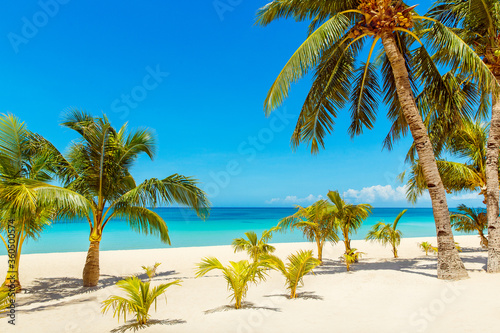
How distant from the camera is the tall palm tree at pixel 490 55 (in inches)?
280

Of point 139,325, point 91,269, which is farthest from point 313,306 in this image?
point 91,269

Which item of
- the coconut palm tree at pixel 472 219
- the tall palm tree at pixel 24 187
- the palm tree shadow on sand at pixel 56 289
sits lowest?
the palm tree shadow on sand at pixel 56 289

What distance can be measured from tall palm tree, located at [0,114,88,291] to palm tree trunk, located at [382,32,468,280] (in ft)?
25.3

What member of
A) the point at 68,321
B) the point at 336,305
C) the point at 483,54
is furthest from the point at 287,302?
the point at 483,54

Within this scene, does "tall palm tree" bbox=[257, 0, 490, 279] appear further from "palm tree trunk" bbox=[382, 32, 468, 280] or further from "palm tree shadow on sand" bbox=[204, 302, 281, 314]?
"palm tree shadow on sand" bbox=[204, 302, 281, 314]

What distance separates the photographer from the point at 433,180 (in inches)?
267

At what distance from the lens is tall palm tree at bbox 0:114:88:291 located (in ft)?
19.5

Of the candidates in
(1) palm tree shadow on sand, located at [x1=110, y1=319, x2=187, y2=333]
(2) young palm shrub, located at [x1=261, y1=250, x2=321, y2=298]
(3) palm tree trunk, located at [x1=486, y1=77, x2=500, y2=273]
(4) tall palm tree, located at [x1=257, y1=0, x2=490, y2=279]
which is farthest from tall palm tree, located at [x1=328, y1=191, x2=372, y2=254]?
(1) palm tree shadow on sand, located at [x1=110, y1=319, x2=187, y2=333]

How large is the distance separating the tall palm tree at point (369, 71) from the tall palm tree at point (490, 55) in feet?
2.44

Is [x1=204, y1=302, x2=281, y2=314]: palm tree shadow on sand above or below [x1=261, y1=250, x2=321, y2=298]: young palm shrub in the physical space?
below

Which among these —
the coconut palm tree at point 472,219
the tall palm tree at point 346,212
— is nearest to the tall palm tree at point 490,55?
the tall palm tree at point 346,212

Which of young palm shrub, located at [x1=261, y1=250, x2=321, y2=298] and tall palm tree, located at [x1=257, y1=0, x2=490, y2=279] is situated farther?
tall palm tree, located at [x1=257, y1=0, x2=490, y2=279]

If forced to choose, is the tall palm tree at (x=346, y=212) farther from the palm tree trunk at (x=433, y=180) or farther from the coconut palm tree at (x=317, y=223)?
the palm tree trunk at (x=433, y=180)

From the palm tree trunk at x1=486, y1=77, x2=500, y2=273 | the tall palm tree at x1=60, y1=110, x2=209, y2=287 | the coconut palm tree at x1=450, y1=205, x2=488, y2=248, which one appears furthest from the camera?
the coconut palm tree at x1=450, y1=205, x2=488, y2=248
